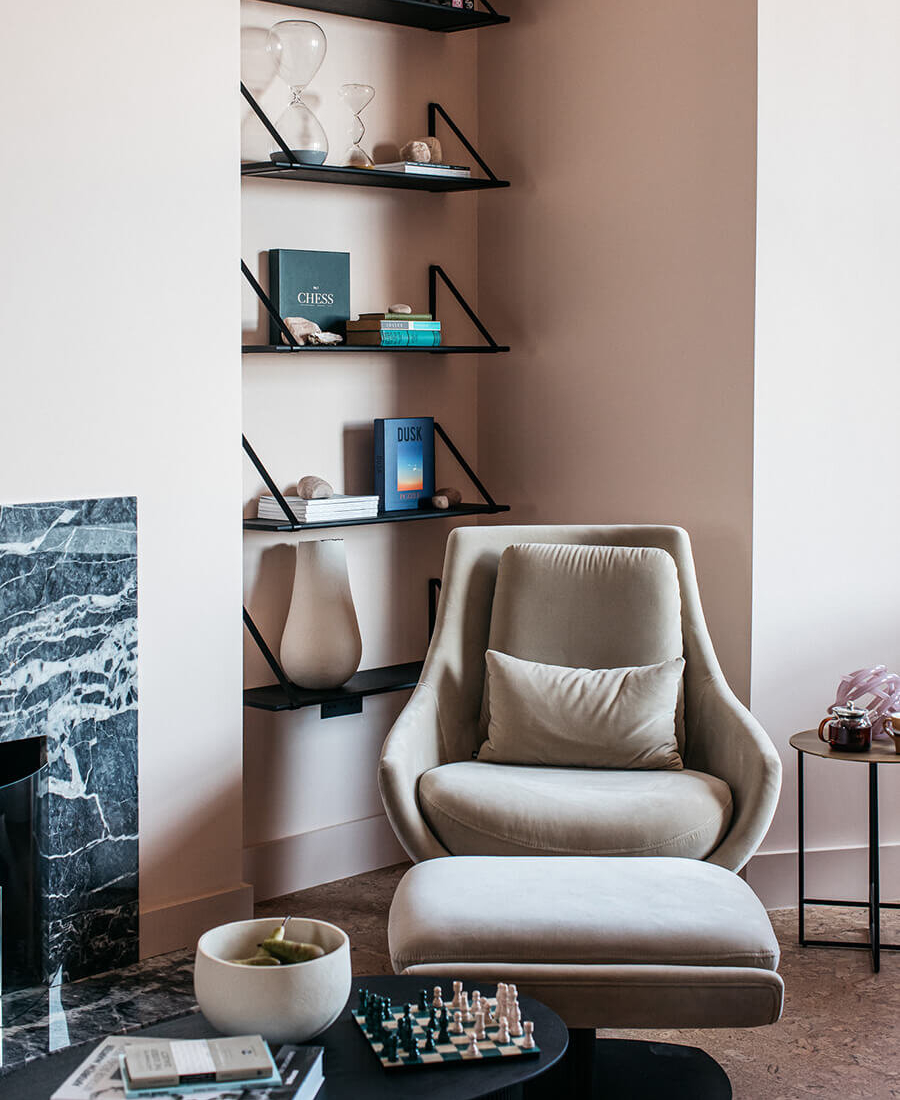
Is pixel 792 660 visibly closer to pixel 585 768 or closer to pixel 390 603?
pixel 585 768

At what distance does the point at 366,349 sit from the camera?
130 inches

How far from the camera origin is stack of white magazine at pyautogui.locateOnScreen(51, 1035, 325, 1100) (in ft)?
4.91

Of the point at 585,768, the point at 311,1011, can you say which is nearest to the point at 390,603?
the point at 585,768

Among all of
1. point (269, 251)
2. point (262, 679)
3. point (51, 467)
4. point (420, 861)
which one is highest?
point (269, 251)

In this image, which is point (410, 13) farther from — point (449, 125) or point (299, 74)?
point (299, 74)

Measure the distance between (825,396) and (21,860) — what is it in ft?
6.94

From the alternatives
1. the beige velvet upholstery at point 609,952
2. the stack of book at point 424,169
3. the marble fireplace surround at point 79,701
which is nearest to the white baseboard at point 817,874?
the beige velvet upholstery at point 609,952

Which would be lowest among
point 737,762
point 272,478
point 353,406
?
point 737,762

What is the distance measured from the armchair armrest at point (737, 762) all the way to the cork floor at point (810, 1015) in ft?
1.24

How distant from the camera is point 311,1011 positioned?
1.63 meters

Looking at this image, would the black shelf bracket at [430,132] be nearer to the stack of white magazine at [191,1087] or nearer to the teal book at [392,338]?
the teal book at [392,338]

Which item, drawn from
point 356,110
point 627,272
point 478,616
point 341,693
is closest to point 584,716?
point 478,616

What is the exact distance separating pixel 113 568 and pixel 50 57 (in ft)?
3.34

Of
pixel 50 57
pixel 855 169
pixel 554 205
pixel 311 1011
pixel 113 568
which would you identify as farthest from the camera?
pixel 554 205
